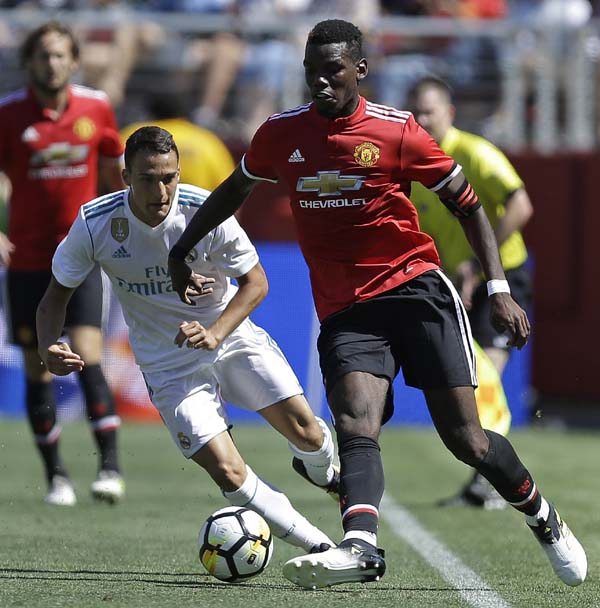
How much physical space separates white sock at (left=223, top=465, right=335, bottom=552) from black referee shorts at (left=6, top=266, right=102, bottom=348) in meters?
2.63

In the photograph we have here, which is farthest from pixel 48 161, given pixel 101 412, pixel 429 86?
pixel 429 86

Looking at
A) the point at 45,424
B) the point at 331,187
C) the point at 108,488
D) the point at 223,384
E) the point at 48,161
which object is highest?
the point at 331,187

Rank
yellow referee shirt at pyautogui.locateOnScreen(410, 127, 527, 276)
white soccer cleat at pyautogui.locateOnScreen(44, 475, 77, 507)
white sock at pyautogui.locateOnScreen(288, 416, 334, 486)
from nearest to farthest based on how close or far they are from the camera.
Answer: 1. white sock at pyautogui.locateOnScreen(288, 416, 334, 486)
2. white soccer cleat at pyautogui.locateOnScreen(44, 475, 77, 507)
3. yellow referee shirt at pyautogui.locateOnScreen(410, 127, 527, 276)

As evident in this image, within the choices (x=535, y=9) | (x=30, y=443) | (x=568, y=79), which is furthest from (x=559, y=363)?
(x=30, y=443)

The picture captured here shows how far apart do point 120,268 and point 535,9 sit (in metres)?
10.8

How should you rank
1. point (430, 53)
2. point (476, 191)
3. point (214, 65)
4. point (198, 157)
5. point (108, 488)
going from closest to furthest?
point (108, 488), point (476, 191), point (198, 157), point (214, 65), point (430, 53)

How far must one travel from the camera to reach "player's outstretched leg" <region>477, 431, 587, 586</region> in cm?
559

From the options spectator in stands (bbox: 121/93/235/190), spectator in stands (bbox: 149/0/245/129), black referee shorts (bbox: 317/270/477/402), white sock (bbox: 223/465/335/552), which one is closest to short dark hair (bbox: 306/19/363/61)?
black referee shorts (bbox: 317/270/477/402)

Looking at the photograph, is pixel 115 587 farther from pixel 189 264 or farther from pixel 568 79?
pixel 568 79

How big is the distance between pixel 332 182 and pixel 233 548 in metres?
1.52

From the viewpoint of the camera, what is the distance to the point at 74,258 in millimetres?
6008

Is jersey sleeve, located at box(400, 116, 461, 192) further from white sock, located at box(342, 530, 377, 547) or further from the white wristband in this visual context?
white sock, located at box(342, 530, 377, 547)

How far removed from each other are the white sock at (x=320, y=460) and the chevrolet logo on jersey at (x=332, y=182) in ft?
4.15

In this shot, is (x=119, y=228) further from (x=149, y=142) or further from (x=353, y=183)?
(x=353, y=183)
